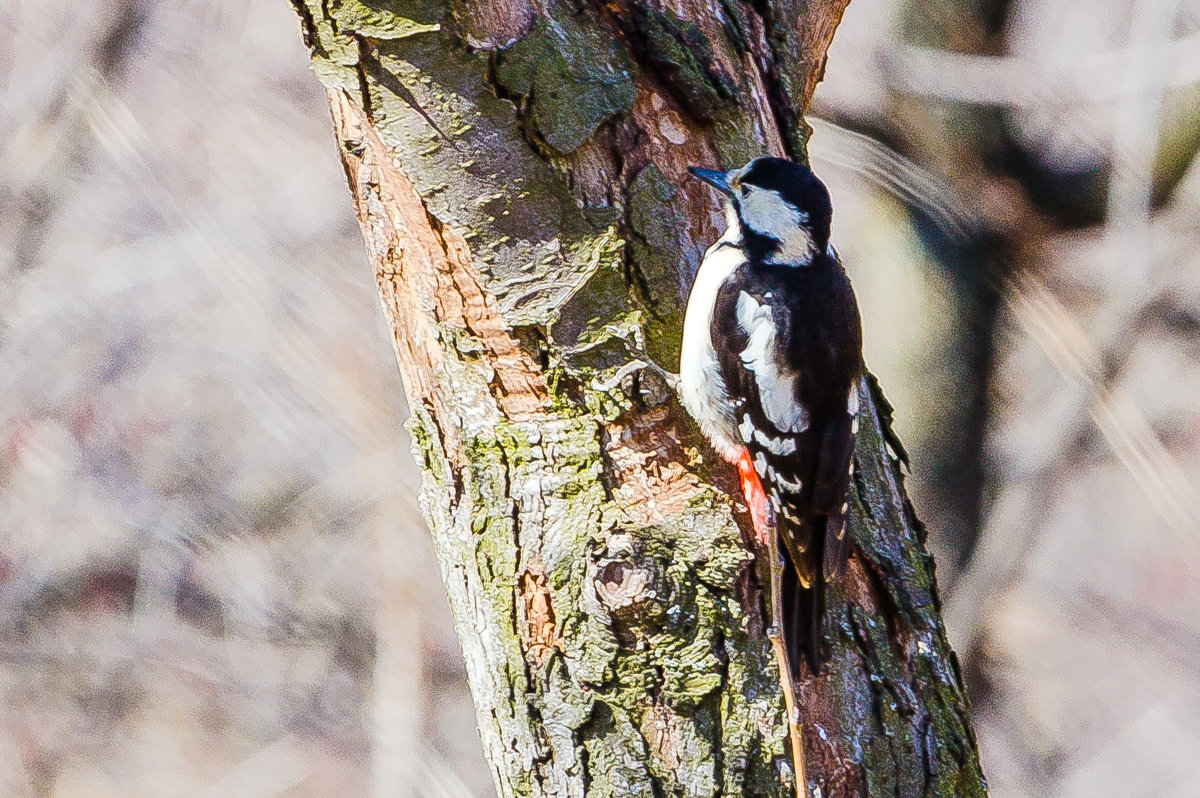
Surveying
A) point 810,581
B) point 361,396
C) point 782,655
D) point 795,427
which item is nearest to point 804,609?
point 810,581

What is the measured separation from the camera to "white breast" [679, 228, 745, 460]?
2.18 meters

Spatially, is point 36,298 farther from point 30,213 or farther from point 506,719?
point 506,719

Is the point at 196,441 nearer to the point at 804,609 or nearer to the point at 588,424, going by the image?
the point at 588,424

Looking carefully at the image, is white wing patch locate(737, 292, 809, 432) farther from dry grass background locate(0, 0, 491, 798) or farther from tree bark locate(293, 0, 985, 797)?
dry grass background locate(0, 0, 491, 798)

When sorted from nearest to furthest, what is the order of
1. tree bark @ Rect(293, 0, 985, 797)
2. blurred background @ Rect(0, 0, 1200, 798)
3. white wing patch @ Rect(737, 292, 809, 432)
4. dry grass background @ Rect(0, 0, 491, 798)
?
1. tree bark @ Rect(293, 0, 985, 797)
2. white wing patch @ Rect(737, 292, 809, 432)
3. blurred background @ Rect(0, 0, 1200, 798)
4. dry grass background @ Rect(0, 0, 491, 798)

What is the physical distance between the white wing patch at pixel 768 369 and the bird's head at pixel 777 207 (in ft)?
0.44

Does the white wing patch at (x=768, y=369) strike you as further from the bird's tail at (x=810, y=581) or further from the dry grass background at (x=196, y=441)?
the dry grass background at (x=196, y=441)

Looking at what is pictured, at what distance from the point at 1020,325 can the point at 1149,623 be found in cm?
291

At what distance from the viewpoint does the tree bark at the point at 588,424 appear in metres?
2.00

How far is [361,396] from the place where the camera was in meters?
5.96

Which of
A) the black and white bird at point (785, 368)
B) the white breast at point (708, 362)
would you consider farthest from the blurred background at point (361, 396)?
the white breast at point (708, 362)

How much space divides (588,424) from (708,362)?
32 cm

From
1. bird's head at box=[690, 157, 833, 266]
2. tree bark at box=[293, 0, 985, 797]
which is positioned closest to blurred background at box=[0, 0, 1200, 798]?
bird's head at box=[690, 157, 833, 266]

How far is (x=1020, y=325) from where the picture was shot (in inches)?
217
